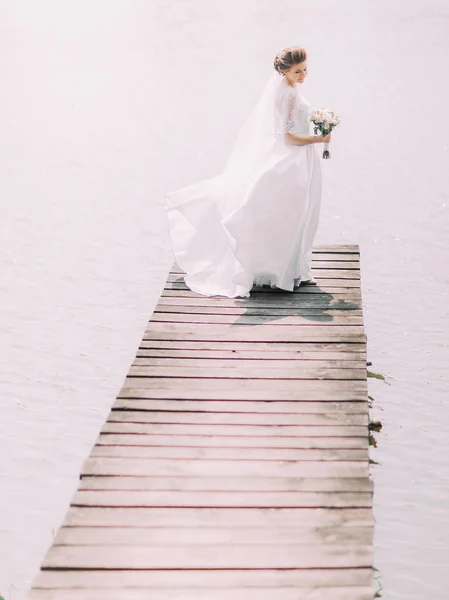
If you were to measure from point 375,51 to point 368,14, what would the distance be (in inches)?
271

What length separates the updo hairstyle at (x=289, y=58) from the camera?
25.5 feet

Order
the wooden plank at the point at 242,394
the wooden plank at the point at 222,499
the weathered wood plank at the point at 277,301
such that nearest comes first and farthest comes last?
1. the wooden plank at the point at 222,499
2. the wooden plank at the point at 242,394
3. the weathered wood plank at the point at 277,301

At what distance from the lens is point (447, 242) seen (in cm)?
1427

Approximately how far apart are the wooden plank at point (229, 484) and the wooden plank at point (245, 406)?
92 centimetres

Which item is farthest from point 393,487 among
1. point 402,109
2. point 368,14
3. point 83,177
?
point 368,14

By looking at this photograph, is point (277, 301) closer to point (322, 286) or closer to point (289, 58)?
point (322, 286)

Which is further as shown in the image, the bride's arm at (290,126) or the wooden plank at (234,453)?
the bride's arm at (290,126)

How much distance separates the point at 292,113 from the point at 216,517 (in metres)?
4.08

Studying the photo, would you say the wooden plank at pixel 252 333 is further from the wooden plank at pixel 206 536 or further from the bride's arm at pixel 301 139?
the wooden plank at pixel 206 536

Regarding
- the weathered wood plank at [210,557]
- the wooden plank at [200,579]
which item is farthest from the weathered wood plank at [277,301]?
the wooden plank at [200,579]

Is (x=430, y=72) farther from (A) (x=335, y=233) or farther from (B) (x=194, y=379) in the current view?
(B) (x=194, y=379)

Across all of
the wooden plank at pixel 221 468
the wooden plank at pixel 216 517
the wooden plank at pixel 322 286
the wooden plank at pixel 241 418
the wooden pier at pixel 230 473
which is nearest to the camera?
the wooden pier at pixel 230 473

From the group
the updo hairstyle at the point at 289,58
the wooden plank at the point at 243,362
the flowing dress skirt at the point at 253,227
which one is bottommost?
the wooden plank at the point at 243,362

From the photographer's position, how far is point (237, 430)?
6180 millimetres
